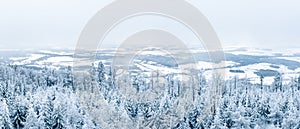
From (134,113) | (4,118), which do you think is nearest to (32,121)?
(4,118)

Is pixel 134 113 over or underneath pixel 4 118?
underneath

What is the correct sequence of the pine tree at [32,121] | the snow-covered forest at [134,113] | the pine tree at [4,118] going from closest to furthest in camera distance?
the pine tree at [4,118]
the pine tree at [32,121]
the snow-covered forest at [134,113]

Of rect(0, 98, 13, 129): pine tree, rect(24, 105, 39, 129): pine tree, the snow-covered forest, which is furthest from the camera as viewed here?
the snow-covered forest

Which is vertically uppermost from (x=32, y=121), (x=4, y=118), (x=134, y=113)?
(x=4, y=118)

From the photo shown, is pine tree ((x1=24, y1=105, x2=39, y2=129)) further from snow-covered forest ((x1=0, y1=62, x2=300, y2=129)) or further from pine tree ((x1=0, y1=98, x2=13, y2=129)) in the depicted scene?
pine tree ((x1=0, y1=98, x2=13, y2=129))

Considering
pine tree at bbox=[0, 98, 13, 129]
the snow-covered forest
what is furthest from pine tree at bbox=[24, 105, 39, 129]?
pine tree at bbox=[0, 98, 13, 129]

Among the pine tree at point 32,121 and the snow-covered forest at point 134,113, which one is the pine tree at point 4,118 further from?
the pine tree at point 32,121

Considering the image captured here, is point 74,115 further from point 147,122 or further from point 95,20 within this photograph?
point 95,20

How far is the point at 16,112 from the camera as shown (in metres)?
79.5

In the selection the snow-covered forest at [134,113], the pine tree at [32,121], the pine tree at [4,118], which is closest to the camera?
the pine tree at [4,118]

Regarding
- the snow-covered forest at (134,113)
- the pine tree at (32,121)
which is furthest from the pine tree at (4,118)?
the pine tree at (32,121)

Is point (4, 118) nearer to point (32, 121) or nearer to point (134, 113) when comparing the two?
point (32, 121)

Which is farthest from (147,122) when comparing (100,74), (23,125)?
(100,74)

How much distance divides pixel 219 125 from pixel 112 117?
21.8 meters
